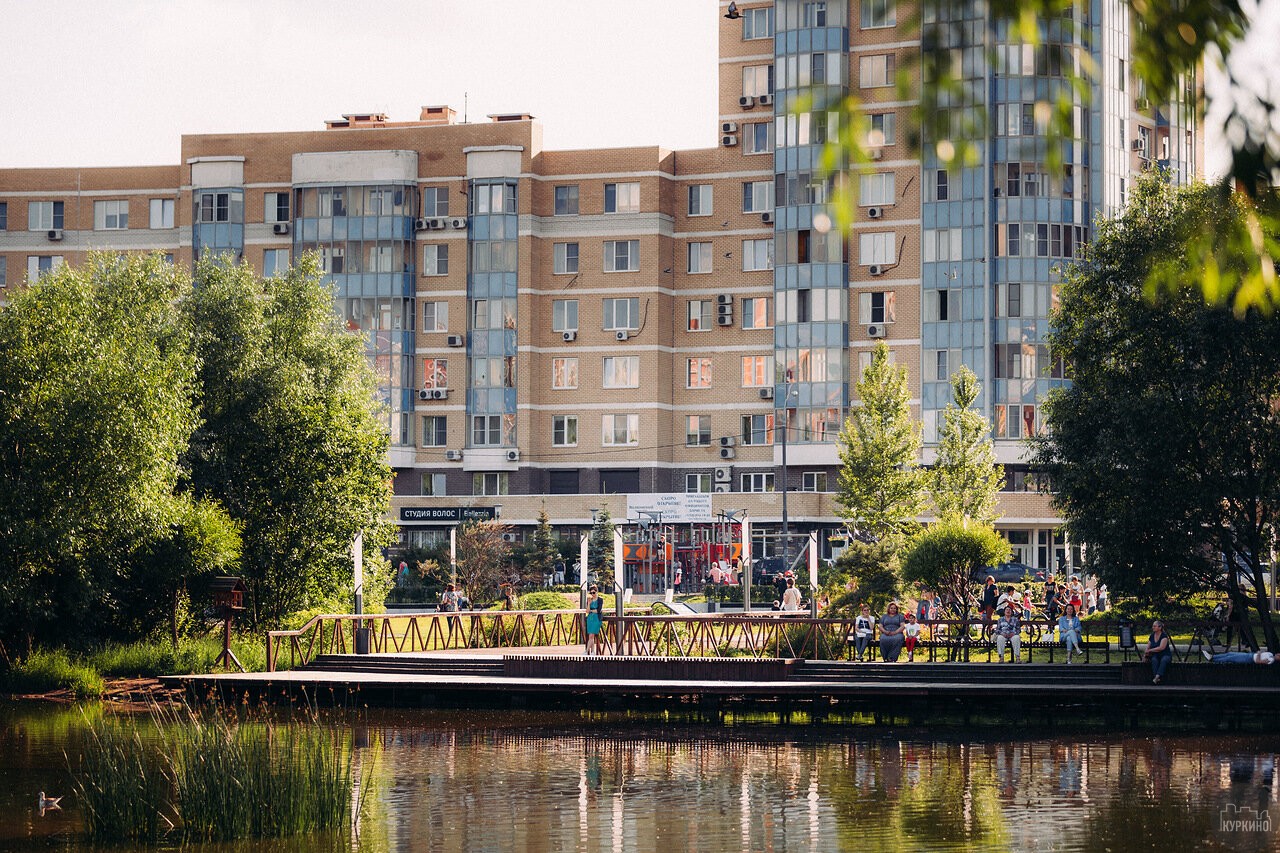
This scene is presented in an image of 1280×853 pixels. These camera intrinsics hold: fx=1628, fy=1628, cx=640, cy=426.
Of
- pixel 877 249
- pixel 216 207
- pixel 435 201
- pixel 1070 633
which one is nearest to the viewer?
pixel 1070 633

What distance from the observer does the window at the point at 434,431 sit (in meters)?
83.8

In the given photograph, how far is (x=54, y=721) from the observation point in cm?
2995

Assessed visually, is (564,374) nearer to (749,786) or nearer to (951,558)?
(951,558)

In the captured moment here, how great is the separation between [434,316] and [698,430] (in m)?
14.7

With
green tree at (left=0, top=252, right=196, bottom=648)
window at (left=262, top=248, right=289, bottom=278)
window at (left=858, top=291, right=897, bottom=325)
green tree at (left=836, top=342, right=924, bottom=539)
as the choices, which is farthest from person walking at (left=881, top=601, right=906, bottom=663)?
window at (left=262, top=248, right=289, bottom=278)

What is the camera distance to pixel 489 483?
→ 82.9 metres

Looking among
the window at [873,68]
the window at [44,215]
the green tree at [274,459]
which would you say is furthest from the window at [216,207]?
the green tree at [274,459]

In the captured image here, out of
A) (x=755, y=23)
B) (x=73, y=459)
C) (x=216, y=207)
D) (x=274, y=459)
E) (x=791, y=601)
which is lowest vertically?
(x=791, y=601)

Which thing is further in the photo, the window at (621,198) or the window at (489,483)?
the window at (489,483)

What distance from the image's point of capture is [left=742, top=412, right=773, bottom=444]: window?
268ft

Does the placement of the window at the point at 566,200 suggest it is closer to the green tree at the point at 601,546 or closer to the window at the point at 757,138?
the window at the point at 757,138

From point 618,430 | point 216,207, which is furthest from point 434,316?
point 216,207

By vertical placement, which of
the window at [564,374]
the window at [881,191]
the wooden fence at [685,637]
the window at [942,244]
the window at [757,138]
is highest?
the window at [757,138]

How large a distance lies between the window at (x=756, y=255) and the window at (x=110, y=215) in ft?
108
